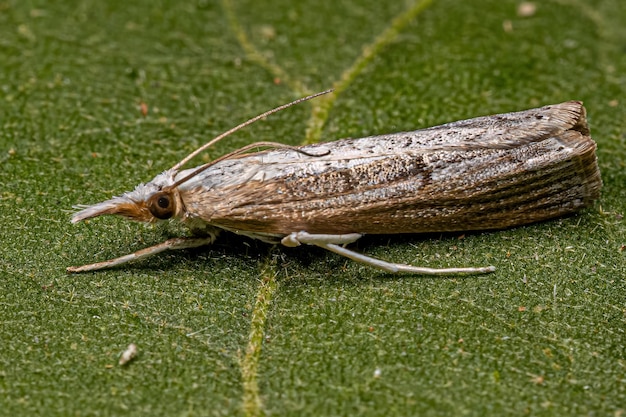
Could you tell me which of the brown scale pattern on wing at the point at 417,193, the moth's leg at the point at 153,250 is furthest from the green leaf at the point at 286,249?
the brown scale pattern on wing at the point at 417,193

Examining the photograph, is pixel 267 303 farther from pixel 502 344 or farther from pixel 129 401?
pixel 502 344

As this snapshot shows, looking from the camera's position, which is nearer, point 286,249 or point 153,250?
point 153,250

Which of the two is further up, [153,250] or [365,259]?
[153,250]

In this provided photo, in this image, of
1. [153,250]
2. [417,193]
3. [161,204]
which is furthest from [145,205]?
[417,193]

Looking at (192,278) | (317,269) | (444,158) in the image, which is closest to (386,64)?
(444,158)

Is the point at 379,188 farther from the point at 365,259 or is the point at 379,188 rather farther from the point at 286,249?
the point at 286,249

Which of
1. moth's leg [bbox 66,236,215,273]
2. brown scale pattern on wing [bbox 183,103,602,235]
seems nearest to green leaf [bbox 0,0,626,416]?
moth's leg [bbox 66,236,215,273]

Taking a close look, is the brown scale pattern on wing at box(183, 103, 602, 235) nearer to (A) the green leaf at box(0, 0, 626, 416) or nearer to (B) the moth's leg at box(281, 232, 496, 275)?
(B) the moth's leg at box(281, 232, 496, 275)
